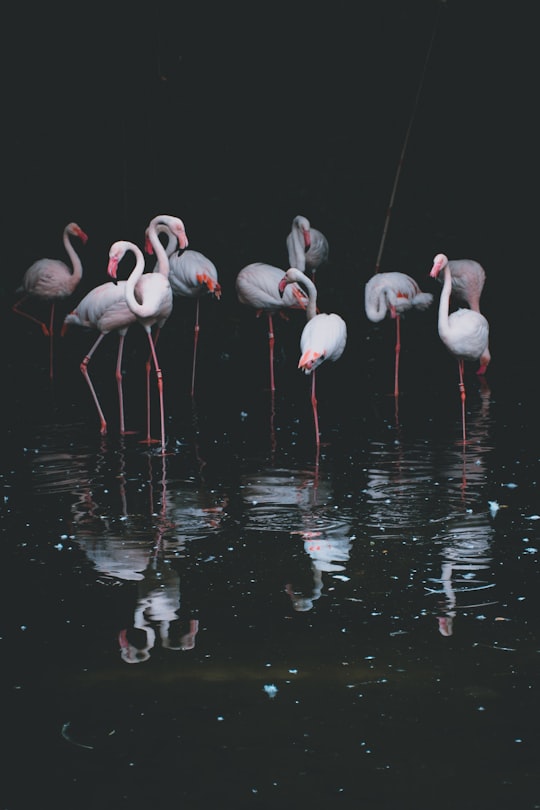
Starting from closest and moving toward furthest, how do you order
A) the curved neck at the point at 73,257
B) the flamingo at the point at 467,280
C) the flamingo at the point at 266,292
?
the flamingo at the point at 266,292 < the flamingo at the point at 467,280 < the curved neck at the point at 73,257

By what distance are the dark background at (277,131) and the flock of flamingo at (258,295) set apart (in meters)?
→ 3.97

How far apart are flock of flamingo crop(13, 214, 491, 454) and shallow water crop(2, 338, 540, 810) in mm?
655

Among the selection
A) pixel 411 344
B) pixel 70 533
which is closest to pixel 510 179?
pixel 411 344

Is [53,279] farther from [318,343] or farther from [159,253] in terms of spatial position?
[318,343]

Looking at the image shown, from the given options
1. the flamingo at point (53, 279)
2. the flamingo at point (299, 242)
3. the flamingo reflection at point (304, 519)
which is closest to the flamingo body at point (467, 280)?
the flamingo at point (299, 242)

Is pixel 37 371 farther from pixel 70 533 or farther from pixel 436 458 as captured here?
pixel 70 533

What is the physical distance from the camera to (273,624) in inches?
178

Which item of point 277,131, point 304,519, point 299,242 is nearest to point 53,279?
point 299,242

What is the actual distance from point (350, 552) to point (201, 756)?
201 cm

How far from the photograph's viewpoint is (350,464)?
24.2 feet

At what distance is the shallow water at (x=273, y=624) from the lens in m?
3.41

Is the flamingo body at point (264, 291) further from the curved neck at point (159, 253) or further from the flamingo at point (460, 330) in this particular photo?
the flamingo at point (460, 330)

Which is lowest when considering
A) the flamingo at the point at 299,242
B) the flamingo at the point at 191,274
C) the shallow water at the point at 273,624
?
the shallow water at the point at 273,624

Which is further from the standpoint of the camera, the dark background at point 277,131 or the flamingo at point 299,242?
the dark background at point 277,131
